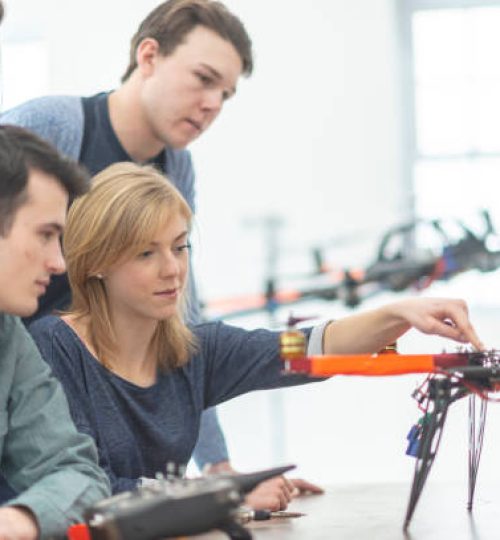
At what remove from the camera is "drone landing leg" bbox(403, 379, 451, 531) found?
5.40 ft

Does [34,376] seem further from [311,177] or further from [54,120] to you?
[311,177]

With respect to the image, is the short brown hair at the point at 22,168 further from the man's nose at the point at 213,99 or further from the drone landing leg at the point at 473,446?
the man's nose at the point at 213,99

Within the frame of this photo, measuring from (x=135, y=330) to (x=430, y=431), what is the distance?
59cm

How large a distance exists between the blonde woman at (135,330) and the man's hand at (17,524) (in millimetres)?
503

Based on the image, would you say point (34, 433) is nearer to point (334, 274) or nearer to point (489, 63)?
point (334, 274)

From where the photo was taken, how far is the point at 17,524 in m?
1.36

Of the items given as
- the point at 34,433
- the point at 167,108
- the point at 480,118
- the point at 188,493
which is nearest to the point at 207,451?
the point at 167,108

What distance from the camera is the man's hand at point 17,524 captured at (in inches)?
52.9

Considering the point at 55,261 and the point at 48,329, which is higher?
the point at 55,261

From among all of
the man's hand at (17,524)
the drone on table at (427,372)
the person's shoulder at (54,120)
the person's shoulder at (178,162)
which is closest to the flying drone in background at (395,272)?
the person's shoulder at (178,162)

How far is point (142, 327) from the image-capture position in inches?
81.7

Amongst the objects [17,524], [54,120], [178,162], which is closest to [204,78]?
[178,162]

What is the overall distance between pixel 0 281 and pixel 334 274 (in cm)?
407

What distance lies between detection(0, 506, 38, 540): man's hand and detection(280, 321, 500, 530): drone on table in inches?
17.1
